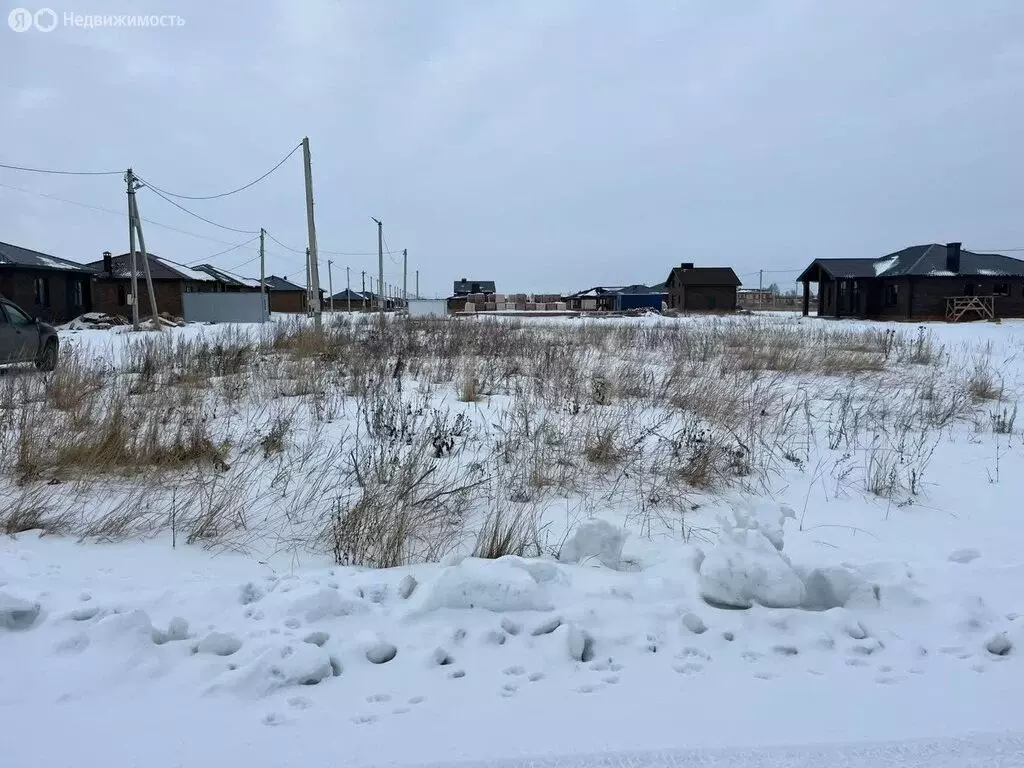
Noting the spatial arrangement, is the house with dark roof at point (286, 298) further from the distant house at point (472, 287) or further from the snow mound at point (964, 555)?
the snow mound at point (964, 555)

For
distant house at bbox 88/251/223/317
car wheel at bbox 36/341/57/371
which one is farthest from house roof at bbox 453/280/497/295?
car wheel at bbox 36/341/57/371

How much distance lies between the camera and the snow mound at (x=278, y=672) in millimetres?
2389

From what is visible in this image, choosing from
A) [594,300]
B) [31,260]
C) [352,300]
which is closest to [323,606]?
[31,260]

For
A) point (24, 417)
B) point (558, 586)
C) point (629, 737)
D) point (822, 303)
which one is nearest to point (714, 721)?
point (629, 737)

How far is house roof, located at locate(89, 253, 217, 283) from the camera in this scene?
130ft

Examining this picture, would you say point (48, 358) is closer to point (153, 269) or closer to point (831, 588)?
point (831, 588)

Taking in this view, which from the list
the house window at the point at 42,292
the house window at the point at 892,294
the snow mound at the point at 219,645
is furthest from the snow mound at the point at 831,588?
the house window at the point at 892,294

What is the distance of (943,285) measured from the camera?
117 ft

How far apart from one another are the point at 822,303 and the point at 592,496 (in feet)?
148

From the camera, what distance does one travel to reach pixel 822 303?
44375 mm

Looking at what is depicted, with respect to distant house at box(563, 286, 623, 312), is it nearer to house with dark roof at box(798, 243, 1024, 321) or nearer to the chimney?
house with dark roof at box(798, 243, 1024, 321)

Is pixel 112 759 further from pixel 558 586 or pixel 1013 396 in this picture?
pixel 1013 396

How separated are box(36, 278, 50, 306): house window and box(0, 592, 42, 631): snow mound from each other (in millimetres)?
34919

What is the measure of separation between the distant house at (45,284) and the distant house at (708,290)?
45.8 metres
